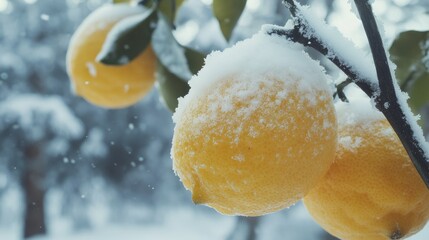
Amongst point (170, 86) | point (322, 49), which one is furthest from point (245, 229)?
point (322, 49)

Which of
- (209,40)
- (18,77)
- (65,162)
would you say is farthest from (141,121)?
(209,40)

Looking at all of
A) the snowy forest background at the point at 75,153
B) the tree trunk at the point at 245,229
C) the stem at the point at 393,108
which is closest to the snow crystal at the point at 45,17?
the snowy forest background at the point at 75,153

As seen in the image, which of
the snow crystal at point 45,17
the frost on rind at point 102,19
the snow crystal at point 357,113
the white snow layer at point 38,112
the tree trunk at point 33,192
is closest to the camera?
the snow crystal at point 357,113

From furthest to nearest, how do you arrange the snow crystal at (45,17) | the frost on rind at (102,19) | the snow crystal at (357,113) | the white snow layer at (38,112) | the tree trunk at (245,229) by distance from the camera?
1. the white snow layer at (38,112)
2. the snow crystal at (45,17)
3. the tree trunk at (245,229)
4. the frost on rind at (102,19)
5. the snow crystal at (357,113)

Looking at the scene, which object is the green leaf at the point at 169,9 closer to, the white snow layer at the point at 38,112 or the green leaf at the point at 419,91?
the green leaf at the point at 419,91

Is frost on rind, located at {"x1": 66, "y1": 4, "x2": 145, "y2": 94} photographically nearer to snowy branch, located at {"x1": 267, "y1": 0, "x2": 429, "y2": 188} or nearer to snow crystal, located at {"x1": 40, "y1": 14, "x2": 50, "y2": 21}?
snowy branch, located at {"x1": 267, "y1": 0, "x2": 429, "y2": 188}

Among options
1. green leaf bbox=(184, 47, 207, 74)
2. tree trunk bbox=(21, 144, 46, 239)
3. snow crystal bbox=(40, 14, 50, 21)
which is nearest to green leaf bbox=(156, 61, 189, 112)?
green leaf bbox=(184, 47, 207, 74)
